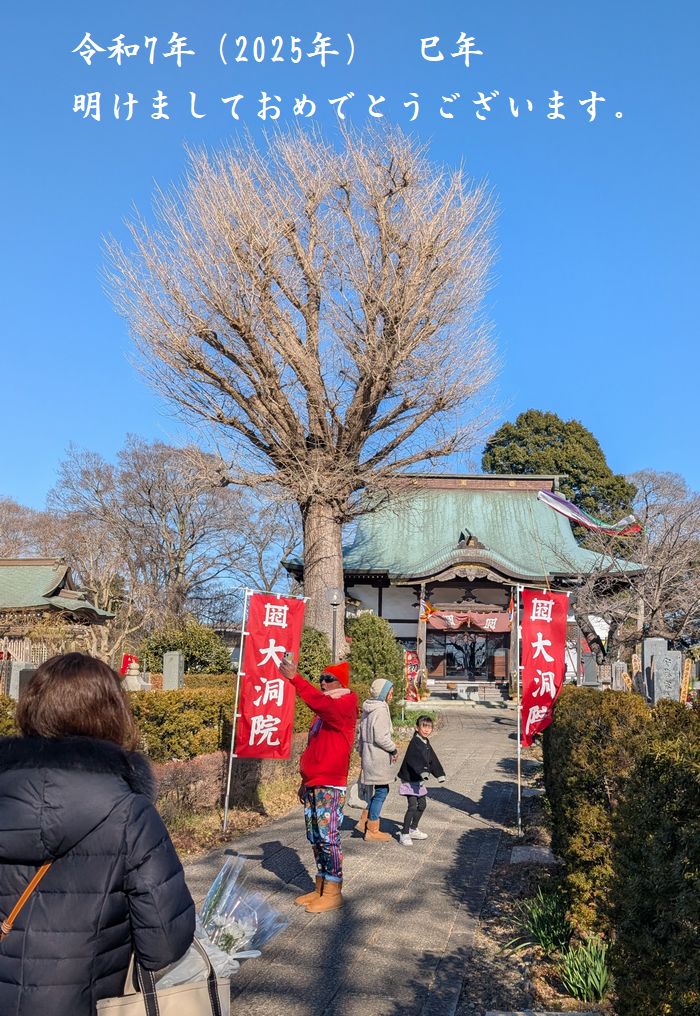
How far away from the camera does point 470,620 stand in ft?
82.8

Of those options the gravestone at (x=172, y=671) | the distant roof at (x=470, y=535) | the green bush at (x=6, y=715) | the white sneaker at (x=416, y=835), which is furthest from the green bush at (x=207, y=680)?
the distant roof at (x=470, y=535)

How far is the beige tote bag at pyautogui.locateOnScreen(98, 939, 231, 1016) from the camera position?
6.94ft

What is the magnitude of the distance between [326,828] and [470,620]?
1991 cm

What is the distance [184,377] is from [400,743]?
25.7 ft

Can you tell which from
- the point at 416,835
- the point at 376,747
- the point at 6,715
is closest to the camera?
the point at 6,715

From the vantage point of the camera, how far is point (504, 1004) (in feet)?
14.2

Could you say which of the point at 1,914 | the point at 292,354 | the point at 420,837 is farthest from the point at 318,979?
the point at 292,354

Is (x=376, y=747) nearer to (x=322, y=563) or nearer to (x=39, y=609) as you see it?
(x=322, y=563)

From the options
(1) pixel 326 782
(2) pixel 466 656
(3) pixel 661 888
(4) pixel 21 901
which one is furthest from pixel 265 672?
(2) pixel 466 656

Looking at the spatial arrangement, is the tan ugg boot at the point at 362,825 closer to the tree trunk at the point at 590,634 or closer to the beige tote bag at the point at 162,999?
the beige tote bag at the point at 162,999

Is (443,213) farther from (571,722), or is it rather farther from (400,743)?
(571,722)

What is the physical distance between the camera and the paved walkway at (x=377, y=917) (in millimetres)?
4398

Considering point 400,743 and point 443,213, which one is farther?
point 400,743

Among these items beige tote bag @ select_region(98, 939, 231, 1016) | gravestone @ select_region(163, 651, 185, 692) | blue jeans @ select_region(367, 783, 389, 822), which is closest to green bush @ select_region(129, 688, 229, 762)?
blue jeans @ select_region(367, 783, 389, 822)
